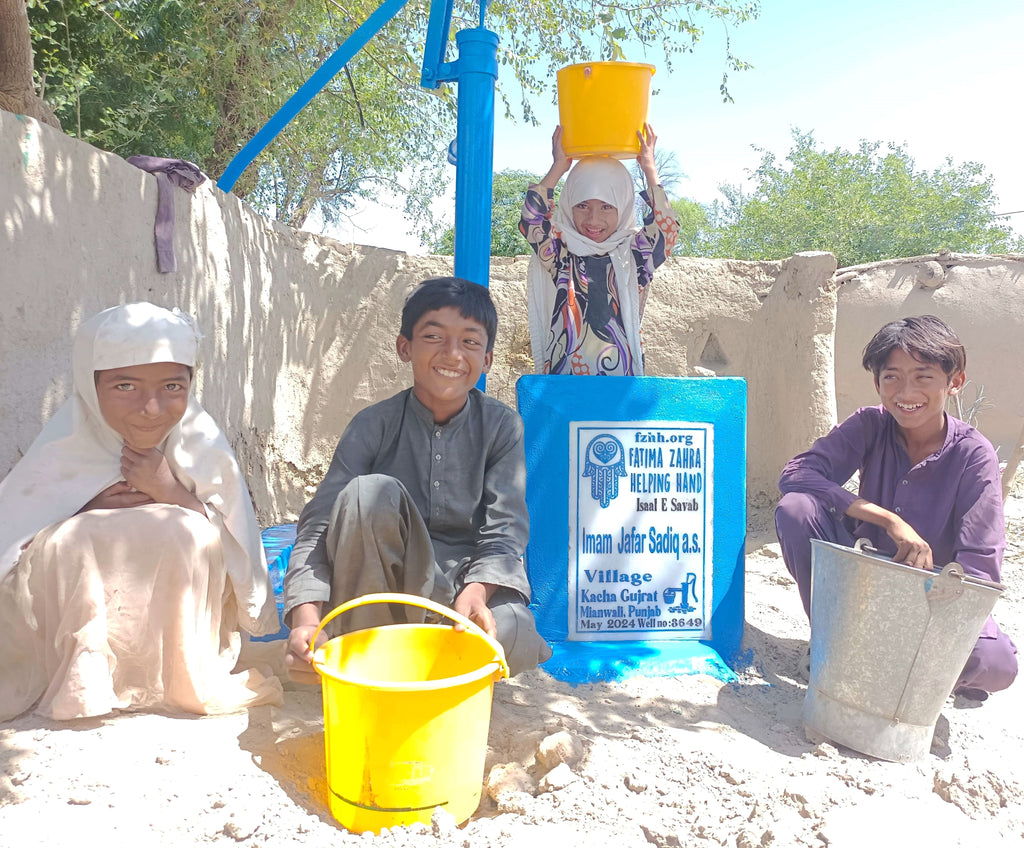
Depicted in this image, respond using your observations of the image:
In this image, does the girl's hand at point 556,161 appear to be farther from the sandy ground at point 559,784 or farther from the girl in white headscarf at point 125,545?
the sandy ground at point 559,784

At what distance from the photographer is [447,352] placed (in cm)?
238

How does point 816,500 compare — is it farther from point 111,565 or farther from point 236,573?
point 111,565

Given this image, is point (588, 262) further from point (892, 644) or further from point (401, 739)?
point (401, 739)

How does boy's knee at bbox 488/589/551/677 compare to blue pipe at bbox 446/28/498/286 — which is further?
blue pipe at bbox 446/28/498/286

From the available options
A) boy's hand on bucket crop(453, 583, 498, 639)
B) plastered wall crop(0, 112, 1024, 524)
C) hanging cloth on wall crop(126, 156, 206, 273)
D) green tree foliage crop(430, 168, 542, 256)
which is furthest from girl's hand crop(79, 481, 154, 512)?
green tree foliage crop(430, 168, 542, 256)

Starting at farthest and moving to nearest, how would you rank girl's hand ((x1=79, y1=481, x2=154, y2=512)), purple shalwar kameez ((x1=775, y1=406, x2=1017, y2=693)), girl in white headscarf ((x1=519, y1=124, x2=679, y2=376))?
girl in white headscarf ((x1=519, y1=124, x2=679, y2=376))
purple shalwar kameez ((x1=775, y1=406, x2=1017, y2=693))
girl's hand ((x1=79, y1=481, x2=154, y2=512))

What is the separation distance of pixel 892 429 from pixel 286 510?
11.0 ft

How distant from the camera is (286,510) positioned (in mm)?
4945

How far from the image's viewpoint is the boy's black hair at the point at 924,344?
2.66 metres

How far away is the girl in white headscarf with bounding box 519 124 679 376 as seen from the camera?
140 inches

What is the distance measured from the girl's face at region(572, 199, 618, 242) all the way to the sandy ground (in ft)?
6.42

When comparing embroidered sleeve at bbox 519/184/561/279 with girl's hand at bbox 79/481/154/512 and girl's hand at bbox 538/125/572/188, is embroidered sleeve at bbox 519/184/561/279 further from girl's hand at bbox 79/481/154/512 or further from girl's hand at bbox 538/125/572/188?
girl's hand at bbox 79/481/154/512

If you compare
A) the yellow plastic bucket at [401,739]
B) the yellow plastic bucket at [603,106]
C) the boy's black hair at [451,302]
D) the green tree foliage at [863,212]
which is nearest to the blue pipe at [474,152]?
the yellow plastic bucket at [603,106]

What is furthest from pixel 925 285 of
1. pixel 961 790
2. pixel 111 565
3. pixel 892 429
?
pixel 111 565
